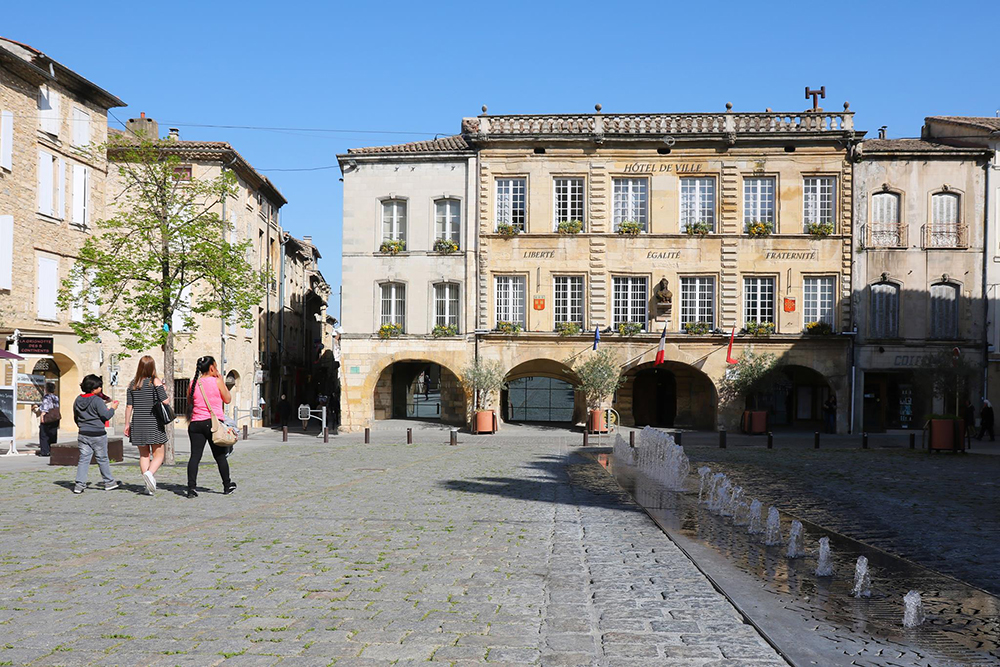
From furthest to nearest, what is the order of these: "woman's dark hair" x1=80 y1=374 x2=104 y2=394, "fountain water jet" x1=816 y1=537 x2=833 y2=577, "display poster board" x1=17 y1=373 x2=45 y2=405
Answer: "display poster board" x1=17 y1=373 x2=45 y2=405 → "woman's dark hair" x1=80 y1=374 x2=104 y2=394 → "fountain water jet" x1=816 y1=537 x2=833 y2=577

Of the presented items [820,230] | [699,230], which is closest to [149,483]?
[699,230]

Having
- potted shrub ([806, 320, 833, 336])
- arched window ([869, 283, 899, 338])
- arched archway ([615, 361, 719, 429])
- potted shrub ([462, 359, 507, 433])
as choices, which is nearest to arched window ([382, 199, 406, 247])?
potted shrub ([462, 359, 507, 433])

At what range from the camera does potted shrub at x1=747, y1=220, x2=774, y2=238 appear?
34406 millimetres

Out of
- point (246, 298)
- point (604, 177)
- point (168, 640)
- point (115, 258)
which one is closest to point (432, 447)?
point (246, 298)

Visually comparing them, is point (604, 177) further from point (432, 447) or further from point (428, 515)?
point (428, 515)

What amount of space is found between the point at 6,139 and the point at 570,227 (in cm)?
1823

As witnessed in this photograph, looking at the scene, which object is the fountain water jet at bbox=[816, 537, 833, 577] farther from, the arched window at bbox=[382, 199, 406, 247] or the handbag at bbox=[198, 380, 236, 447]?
the arched window at bbox=[382, 199, 406, 247]

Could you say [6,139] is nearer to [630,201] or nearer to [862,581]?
[630,201]

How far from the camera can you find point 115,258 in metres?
19.3

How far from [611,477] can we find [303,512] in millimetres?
7575

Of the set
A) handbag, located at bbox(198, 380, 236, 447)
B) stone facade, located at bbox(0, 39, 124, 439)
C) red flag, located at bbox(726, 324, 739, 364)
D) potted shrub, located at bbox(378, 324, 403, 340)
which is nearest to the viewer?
handbag, located at bbox(198, 380, 236, 447)

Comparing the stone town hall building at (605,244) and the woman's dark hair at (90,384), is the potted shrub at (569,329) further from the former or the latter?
the woman's dark hair at (90,384)

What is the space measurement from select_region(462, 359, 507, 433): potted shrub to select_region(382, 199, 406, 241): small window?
555 cm

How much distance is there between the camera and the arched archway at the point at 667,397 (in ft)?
119
